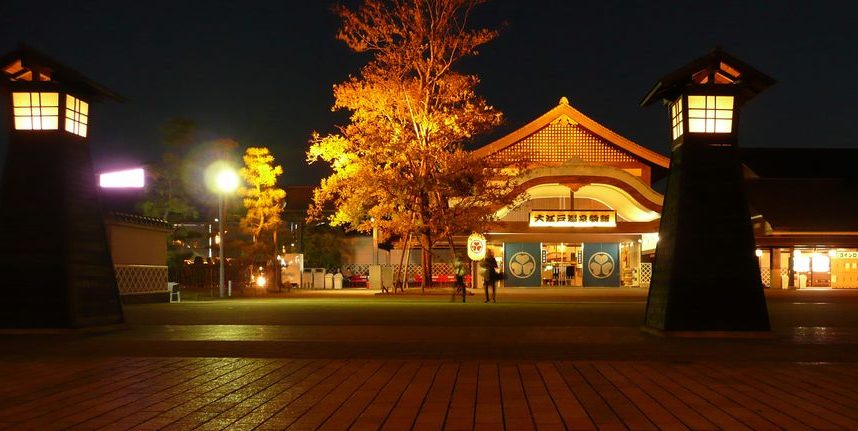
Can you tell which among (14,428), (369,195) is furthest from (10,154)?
(369,195)

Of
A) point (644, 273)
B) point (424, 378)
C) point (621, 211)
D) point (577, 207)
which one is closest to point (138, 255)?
point (424, 378)

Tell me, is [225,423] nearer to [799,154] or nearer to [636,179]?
[636,179]

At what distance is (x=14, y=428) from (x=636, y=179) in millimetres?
34616

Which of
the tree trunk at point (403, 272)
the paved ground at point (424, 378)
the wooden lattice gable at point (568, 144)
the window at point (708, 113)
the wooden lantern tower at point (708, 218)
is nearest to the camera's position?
the paved ground at point (424, 378)

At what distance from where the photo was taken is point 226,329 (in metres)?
14.1

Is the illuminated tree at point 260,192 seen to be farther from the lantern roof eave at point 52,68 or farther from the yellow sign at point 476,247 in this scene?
the lantern roof eave at point 52,68

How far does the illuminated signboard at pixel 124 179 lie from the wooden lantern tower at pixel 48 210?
75.5ft

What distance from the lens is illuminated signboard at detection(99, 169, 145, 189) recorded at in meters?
35.8

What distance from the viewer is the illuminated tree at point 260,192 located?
132 feet

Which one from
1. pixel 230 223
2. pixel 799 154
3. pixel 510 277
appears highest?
pixel 799 154

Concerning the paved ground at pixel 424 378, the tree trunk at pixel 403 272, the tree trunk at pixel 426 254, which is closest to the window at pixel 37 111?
the paved ground at pixel 424 378

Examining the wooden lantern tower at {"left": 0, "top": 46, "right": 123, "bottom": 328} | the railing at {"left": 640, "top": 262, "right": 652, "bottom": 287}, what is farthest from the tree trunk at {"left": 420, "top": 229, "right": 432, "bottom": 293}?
the wooden lantern tower at {"left": 0, "top": 46, "right": 123, "bottom": 328}

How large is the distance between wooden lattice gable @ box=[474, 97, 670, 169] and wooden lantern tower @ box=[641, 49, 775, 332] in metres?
25.4

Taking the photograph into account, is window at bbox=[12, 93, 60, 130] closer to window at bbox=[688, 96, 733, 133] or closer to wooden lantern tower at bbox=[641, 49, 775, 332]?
wooden lantern tower at bbox=[641, 49, 775, 332]
